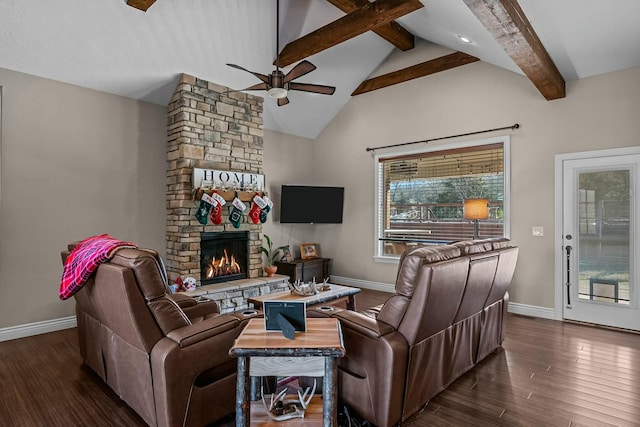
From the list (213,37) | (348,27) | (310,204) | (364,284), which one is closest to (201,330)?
(213,37)

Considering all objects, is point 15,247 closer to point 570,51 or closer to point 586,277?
point 570,51

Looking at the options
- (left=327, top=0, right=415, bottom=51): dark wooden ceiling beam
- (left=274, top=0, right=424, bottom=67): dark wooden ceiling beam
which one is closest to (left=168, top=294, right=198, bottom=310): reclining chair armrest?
(left=274, top=0, right=424, bottom=67): dark wooden ceiling beam

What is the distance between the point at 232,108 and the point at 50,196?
2.50 metres

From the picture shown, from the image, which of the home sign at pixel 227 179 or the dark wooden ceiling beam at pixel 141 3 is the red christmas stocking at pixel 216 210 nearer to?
the home sign at pixel 227 179

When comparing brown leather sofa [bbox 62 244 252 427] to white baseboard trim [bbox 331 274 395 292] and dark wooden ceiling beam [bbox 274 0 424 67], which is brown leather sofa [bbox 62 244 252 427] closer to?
dark wooden ceiling beam [bbox 274 0 424 67]

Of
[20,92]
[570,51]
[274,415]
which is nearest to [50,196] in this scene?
[20,92]

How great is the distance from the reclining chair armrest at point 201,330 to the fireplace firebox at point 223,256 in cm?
295

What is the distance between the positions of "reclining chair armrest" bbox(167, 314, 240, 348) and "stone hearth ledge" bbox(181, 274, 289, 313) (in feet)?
7.78

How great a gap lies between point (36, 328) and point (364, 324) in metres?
3.81

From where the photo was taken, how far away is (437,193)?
18.3 ft

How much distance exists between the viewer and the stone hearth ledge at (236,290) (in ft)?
15.0

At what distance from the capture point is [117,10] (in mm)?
3645

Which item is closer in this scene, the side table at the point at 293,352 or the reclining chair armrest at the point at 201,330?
the side table at the point at 293,352

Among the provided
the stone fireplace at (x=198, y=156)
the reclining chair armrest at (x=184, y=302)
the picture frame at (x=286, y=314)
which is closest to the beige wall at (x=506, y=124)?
the stone fireplace at (x=198, y=156)
